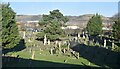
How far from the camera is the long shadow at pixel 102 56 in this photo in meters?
27.9

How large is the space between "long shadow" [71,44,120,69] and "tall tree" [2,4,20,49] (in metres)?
8.04

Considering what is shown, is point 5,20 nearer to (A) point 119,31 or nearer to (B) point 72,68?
(B) point 72,68

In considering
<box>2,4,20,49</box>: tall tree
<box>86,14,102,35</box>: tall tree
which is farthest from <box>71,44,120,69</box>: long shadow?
<box>86,14,102,35</box>: tall tree

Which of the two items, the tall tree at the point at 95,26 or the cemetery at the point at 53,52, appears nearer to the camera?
the cemetery at the point at 53,52

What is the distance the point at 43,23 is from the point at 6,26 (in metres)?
24.2

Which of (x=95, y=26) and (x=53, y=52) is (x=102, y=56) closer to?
(x=53, y=52)

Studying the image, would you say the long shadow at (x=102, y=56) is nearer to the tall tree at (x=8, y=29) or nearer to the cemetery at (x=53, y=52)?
the cemetery at (x=53, y=52)

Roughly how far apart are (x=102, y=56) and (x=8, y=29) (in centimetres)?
1065

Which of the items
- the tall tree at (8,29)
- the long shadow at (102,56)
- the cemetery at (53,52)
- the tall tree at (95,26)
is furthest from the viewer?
the tall tree at (95,26)

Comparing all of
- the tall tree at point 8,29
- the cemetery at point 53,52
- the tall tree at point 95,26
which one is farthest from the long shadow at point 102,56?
the tall tree at point 95,26

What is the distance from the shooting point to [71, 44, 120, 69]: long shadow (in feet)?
91.5

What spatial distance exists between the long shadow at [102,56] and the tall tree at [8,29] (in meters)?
8.04

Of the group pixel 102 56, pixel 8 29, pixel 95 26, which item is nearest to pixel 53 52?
pixel 8 29

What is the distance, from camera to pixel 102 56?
3281cm
